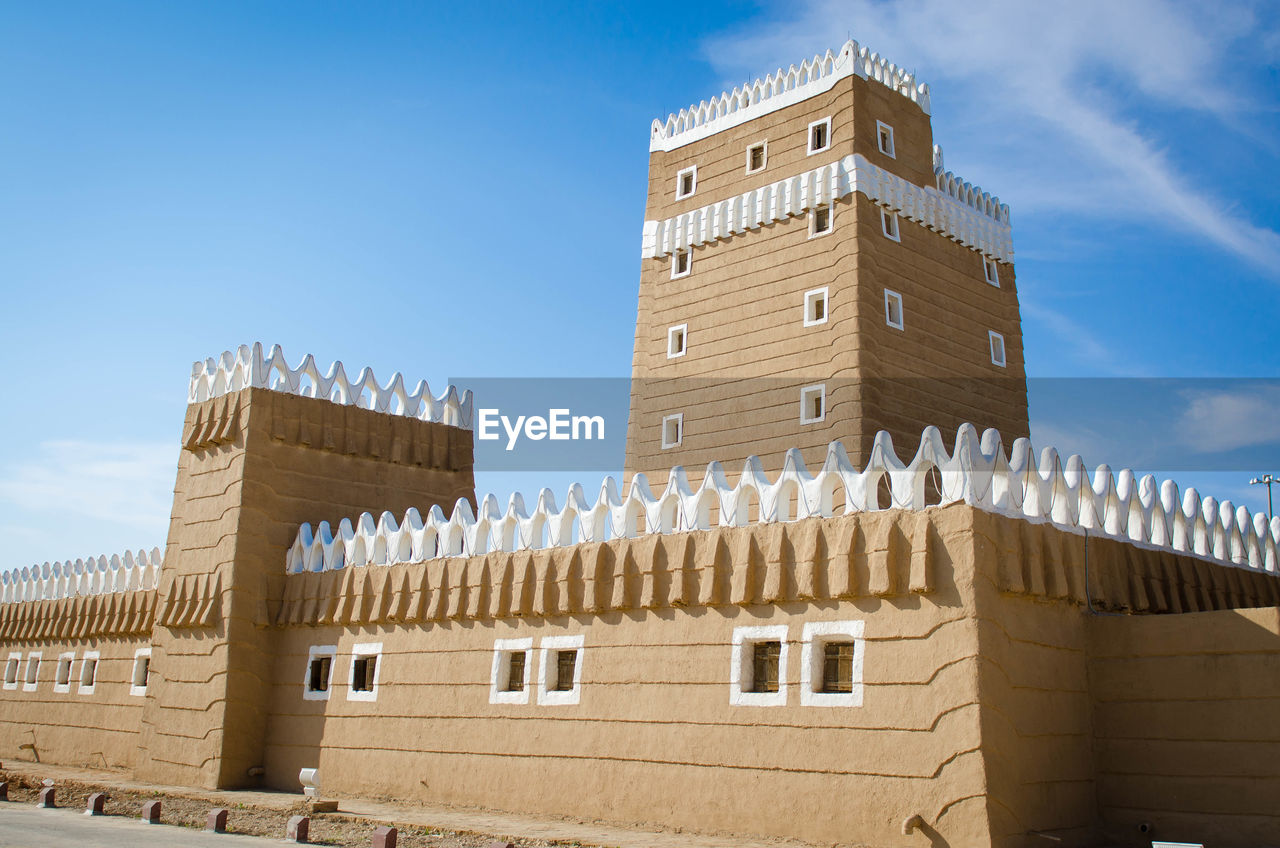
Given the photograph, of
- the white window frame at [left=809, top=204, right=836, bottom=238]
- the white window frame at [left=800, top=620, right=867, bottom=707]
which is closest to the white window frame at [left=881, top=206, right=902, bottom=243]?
the white window frame at [left=809, top=204, right=836, bottom=238]

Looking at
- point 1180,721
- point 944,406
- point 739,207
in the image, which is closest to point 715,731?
point 1180,721

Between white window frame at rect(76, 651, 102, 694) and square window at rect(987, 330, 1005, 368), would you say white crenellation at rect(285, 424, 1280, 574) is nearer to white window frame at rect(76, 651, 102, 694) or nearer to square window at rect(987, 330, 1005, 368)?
square window at rect(987, 330, 1005, 368)

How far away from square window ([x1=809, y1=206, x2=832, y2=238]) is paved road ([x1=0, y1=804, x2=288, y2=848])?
1422cm

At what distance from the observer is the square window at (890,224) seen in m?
21.9

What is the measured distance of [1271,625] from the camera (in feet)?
38.9

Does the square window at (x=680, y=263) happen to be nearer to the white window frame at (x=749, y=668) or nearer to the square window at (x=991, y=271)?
the square window at (x=991, y=271)

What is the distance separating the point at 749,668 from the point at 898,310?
10059 millimetres

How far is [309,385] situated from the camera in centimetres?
2153

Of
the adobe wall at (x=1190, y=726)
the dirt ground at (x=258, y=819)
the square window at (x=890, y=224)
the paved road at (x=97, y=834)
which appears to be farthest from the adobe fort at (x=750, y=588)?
the paved road at (x=97, y=834)

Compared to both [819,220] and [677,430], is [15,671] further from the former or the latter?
[819,220]

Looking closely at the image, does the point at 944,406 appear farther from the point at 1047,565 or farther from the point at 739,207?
the point at 1047,565

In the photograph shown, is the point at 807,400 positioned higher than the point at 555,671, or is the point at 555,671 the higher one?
the point at 807,400

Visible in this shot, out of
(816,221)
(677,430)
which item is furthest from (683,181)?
(677,430)

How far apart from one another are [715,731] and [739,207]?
1242 centimetres
